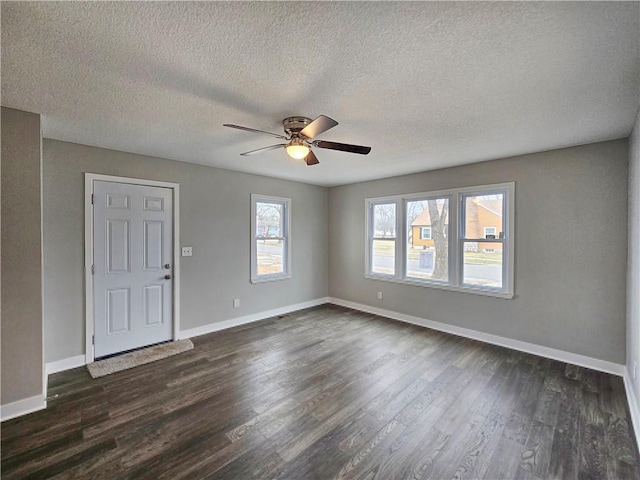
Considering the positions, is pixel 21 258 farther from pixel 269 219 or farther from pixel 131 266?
pixel 269 219

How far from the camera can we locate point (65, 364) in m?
3.18

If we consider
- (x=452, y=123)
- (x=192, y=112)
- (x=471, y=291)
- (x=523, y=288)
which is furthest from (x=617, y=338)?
(x=192, y=112)

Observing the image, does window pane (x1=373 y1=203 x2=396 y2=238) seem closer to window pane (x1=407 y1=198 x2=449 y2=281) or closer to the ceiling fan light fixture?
window pane (x1=407 y1=198 x2=449 y2=281)

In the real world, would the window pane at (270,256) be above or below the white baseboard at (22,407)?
above

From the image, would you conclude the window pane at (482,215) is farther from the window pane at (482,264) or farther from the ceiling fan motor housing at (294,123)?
the ceiling fan motor housing at (294,123)

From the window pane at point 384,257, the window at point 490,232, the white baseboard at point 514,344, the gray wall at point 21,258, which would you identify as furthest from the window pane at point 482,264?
the gray wall at point 21,258

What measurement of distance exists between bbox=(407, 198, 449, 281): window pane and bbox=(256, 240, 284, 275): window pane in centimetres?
229

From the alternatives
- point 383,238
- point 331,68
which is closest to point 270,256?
point 383,238

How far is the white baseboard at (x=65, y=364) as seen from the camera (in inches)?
121

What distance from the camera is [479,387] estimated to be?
280cm

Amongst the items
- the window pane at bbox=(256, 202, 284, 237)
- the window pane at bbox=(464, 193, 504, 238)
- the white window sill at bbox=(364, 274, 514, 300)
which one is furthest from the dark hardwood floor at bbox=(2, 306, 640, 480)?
the window pane at bbox=(256, 202, 284, 237)

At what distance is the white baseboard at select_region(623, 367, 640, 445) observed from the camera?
2103 mm

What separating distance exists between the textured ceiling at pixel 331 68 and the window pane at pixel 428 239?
64.0 inches

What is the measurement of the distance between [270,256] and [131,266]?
2.16 meters
